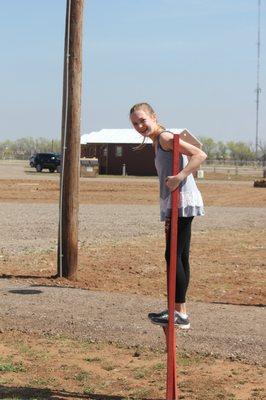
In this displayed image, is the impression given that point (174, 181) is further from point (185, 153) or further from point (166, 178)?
point (185, 153)

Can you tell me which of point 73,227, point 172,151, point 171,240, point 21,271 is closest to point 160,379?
point 171,240

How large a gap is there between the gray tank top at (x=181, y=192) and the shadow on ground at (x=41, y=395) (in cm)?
136

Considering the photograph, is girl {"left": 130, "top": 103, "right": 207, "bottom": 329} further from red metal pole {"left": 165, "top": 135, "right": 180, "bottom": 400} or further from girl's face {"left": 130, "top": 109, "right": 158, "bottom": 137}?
red metal pole {"left": 165, "top": 135, "right": 180, "bottom": 400}

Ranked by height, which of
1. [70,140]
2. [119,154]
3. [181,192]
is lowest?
[181,192]

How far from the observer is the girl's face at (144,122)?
534cm

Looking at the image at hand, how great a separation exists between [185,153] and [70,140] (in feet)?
16.0

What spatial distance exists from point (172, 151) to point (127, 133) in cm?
6466

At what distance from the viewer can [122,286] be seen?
32.1 feet

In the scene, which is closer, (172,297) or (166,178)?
(172,297)

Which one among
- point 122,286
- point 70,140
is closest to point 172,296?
point 122,286

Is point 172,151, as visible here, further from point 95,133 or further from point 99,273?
point 95,133

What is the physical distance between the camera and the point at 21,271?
34.9 feet

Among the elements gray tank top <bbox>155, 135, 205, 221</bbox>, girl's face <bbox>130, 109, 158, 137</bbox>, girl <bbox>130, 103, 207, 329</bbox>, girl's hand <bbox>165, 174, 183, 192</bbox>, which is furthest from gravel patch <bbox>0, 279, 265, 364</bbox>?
girl's face <bbox>130, 109, 158, 137</bbox>

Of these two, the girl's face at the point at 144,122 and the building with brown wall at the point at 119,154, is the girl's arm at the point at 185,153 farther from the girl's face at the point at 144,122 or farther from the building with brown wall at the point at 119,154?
the building with brown wall at the point at 119,154
